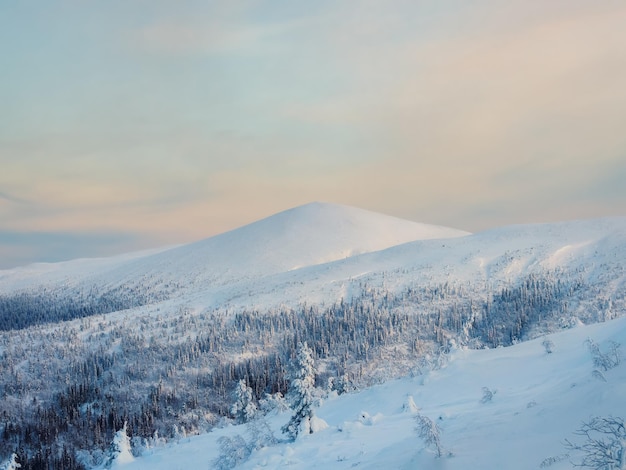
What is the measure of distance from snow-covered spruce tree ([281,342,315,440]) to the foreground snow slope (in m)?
2.63

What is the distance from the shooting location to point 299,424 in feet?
144

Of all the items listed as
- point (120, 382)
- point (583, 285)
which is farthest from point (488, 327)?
point (120, 382)

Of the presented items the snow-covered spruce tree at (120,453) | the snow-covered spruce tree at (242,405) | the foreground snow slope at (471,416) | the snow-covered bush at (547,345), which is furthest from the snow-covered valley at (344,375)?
the snow-covered spruce tree at (242,405)

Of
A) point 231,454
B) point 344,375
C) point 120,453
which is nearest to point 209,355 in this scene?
point 344,375

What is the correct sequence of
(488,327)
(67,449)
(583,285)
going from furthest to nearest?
1. (583,285)
2. (488,327)
3. (67,449)

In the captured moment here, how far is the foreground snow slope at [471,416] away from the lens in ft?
66.3

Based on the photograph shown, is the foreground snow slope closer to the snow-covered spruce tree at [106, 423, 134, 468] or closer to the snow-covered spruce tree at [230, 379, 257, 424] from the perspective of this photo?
the snow-covered spruce tree at [106, 423, 134, 468]

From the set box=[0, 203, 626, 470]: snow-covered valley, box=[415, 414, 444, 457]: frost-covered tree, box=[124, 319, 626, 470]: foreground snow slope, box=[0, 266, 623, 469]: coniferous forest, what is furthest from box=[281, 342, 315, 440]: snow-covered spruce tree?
box=[0, 266, 623, 469]: coniferous forest

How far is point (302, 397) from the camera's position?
4575 cm

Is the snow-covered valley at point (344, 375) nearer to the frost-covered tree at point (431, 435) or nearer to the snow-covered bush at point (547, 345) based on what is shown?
the frost-covered tree at point (431, 435)

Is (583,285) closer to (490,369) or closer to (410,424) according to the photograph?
(490,369)

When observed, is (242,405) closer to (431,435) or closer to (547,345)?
(547,345)

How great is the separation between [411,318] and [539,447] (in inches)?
6332

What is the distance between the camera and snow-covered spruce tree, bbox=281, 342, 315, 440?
43625mm
